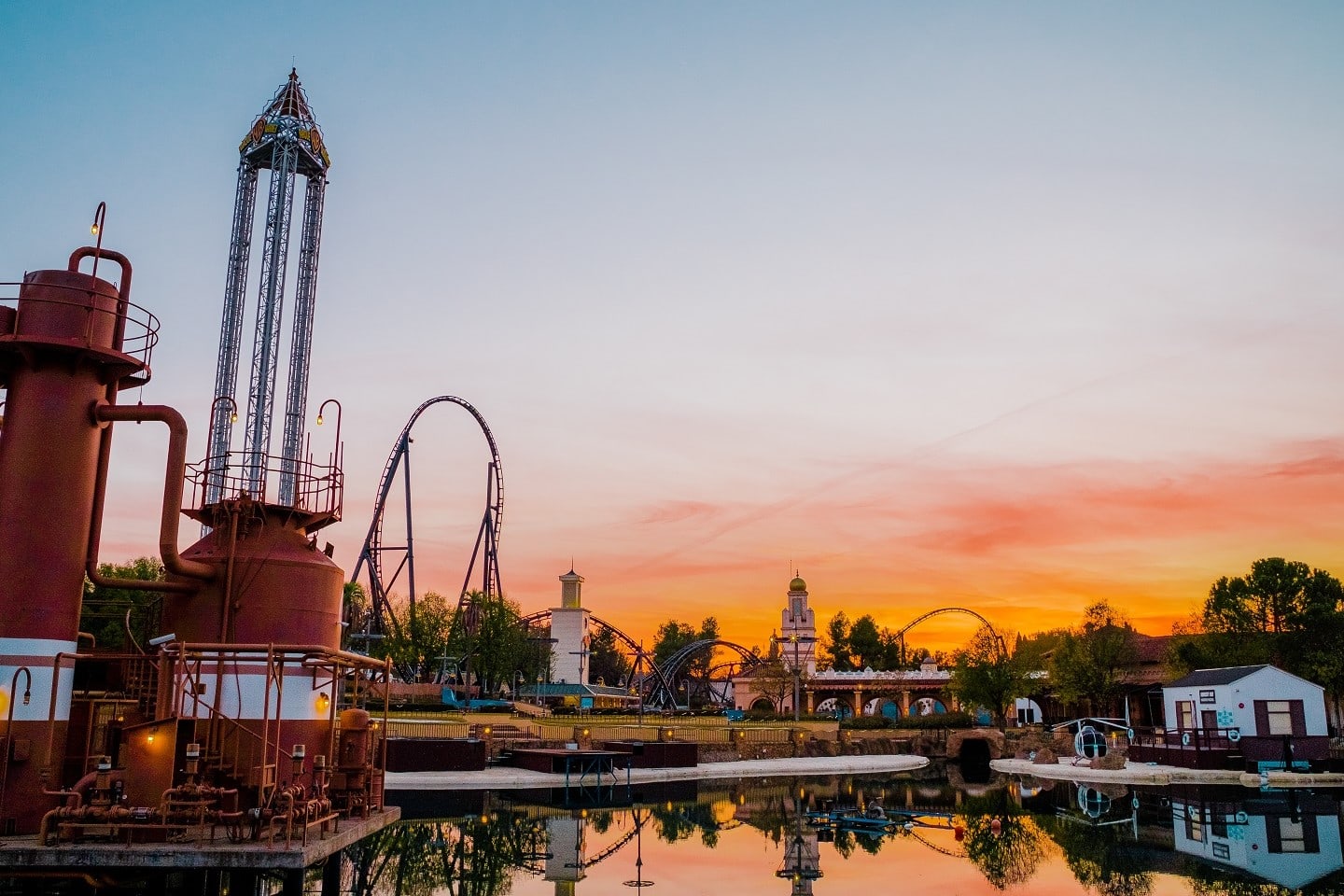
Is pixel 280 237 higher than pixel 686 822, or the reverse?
pixel 280 237

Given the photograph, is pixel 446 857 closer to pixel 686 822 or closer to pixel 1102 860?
pixel 686 822

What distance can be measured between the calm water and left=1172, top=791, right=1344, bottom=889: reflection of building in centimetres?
9

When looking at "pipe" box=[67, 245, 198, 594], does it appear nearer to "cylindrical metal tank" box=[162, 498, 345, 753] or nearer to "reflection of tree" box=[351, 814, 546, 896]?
"cylindrical metal tank" box=[162, 498, 345, 753]

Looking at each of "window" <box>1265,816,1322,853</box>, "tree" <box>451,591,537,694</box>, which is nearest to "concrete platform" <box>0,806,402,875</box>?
"window" <box>1265,816,1322,853</box>

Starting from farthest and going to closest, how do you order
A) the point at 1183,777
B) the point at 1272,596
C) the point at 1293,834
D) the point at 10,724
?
the point at 1272,596, the point at 1183,777, the point at 1293,834, the point at 10,724

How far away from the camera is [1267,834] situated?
116 feet

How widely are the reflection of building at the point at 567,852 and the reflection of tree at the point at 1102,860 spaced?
44.2 ft

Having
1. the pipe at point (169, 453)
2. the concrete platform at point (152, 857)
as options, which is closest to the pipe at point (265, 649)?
the pipe at point (169, 453)

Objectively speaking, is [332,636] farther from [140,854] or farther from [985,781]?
[985,781]

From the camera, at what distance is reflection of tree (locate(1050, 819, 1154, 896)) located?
26.8 m

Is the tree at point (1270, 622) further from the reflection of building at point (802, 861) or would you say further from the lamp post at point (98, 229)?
the lamp post at point (98, 229)

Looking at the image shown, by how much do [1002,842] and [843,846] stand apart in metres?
5.92

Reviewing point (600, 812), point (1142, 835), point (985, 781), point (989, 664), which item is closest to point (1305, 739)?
point (985, 781)

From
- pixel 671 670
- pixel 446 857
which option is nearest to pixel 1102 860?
pixel 446 857
